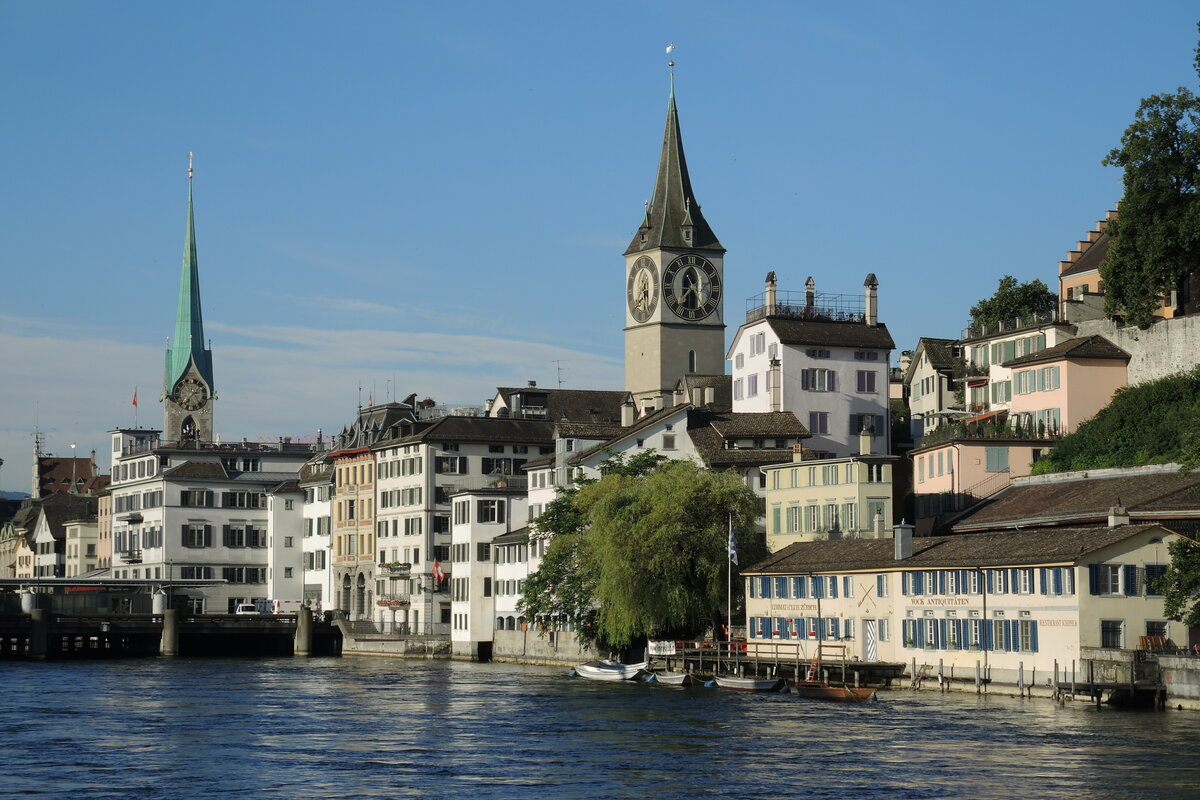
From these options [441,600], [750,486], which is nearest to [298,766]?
[750,486]

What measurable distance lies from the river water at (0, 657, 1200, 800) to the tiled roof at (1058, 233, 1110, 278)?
4154cm

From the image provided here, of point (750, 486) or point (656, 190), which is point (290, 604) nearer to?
point (656, 190)

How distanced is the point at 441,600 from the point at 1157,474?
64207mm

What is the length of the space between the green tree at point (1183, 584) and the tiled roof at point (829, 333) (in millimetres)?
54319

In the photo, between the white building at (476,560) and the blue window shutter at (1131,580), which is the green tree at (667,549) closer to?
the white building at (476,560)

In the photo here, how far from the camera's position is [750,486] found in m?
110

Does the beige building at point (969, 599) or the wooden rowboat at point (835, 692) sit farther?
the wooden rowboat at point (835, 692)

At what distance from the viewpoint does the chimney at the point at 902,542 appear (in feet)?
275

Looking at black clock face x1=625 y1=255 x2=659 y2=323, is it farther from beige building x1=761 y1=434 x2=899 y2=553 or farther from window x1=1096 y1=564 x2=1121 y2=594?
window x1=1096 y1=564 x2=1121 y2=594

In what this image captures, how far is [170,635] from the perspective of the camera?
132 meters

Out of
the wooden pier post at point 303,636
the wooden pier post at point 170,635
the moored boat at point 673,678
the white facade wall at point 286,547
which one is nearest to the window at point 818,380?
the moored boat at point 673,678

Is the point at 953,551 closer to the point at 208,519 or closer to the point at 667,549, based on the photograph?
the point at 667,549

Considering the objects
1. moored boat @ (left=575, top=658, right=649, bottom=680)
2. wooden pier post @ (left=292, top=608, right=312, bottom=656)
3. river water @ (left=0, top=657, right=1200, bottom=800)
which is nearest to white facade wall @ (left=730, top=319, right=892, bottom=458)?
moored boat @ (left=575, top=658, right=649, bottom=680)

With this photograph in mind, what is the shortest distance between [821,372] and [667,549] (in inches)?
1221
